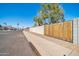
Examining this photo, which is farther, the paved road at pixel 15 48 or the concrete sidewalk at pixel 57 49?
the paved road at pixel 15 48

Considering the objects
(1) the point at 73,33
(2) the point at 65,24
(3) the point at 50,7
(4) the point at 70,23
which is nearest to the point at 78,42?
(1) the point at 73,33

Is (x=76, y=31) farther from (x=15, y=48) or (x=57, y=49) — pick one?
(x=15, y=48)

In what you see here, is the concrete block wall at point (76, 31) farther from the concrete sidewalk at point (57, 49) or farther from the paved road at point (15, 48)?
the paved road at point (15, 48)

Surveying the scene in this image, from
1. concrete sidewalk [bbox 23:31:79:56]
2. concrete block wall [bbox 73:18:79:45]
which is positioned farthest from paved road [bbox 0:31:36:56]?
concrete block wall [bbox 73:18:79:45]

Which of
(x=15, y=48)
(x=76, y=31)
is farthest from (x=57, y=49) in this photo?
(x=76, y=31)

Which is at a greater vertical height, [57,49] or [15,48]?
[57,49]

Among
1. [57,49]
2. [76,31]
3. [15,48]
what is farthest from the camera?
[76,31]

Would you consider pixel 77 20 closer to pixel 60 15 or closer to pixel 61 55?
pixel 61 55

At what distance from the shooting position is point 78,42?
12781 millimetres

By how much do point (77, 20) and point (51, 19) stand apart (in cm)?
2001

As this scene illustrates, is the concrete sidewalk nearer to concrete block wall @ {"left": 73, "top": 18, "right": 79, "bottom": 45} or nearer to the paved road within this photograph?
concrete block wall @ {"left": 73, "top": 18, "right": 79, "bottom": 45}

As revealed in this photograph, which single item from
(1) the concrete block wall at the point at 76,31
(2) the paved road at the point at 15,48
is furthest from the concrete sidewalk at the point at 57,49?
(2) the paved road at the point at 15,48

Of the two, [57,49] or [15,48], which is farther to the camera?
[15,48]

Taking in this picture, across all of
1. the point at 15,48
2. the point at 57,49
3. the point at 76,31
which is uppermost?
the point at 76,31
